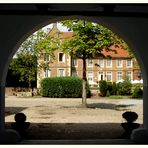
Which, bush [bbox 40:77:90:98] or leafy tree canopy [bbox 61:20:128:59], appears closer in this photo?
leafy tree canopy [bbox 61:20:128:59]

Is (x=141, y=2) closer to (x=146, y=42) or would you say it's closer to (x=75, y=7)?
(x=75, y=7)

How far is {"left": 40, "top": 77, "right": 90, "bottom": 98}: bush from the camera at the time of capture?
39.5m

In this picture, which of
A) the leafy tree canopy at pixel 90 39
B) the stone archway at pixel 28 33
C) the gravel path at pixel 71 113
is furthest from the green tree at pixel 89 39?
the stone archway at pixel 28 33

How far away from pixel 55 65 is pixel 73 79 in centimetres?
1833

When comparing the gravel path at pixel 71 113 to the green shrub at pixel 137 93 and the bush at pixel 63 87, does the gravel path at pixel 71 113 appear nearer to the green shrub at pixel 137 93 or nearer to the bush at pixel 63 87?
the bush at pixel 63 87

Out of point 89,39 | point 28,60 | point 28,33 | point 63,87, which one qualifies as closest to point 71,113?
point 89,39

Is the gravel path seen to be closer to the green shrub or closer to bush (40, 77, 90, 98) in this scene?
bush (40, 77, 90, 98)

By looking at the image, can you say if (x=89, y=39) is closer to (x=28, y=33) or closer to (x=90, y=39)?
(x=90, y=39)

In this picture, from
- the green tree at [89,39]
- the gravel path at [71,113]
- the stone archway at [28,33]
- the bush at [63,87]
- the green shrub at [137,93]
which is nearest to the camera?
the stone archway at [28,33]

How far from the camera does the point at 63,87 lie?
130 ft

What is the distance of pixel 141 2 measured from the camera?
663 centimetres

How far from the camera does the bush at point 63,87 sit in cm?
3950

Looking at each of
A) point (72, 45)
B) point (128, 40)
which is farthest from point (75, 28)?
point (128, 40)

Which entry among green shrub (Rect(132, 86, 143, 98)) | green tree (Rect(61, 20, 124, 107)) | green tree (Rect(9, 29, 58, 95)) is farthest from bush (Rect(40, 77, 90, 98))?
green tree (Rect(61, 20, 124, 107))
